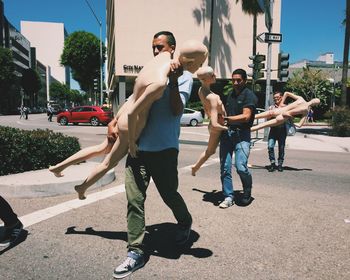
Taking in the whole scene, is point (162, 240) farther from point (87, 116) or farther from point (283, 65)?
point (87, 116)

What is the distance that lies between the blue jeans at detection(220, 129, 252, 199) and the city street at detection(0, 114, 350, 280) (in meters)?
0.41

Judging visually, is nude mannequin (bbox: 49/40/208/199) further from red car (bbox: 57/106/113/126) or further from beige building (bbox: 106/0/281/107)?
beige building (bbox: 106/0/281/107)

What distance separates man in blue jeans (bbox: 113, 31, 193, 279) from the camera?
9.77ft

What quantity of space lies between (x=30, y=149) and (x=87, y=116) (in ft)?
67.8

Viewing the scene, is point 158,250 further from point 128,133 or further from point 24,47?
point 24,47

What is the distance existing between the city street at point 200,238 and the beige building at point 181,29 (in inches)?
1104

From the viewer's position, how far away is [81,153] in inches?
136

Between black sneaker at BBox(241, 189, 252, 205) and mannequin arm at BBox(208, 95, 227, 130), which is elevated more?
mannequin arm at BBox(208, 95, 227, 130)

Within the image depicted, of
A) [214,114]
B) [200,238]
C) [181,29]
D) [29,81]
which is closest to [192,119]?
[181,29]

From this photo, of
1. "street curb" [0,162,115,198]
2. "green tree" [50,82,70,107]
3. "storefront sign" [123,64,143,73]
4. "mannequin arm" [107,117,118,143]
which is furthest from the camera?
"green tree" [50,82,70,107]

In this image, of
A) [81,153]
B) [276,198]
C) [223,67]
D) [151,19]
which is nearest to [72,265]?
[81,153]

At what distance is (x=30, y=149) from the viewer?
6395mm

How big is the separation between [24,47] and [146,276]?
11310 cm

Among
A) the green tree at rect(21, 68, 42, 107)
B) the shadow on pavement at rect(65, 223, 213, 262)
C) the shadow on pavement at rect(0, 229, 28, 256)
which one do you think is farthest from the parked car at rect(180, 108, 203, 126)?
the green tree at rect(21, 68, 42, 107)
